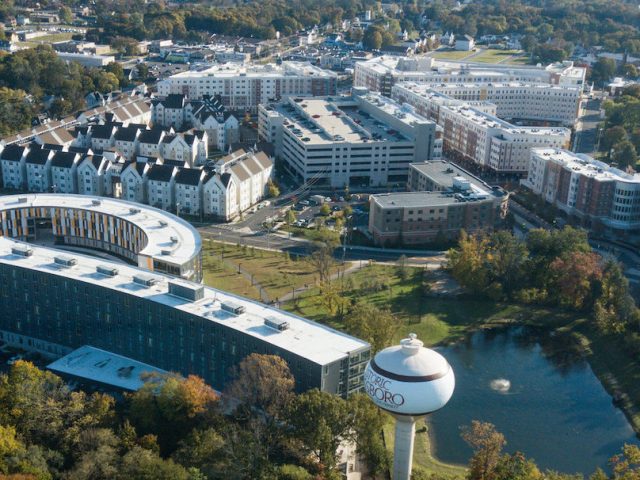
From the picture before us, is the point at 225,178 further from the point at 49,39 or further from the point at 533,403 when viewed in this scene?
the point at 49,39

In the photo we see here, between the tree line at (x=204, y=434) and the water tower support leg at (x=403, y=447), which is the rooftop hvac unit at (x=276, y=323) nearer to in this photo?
the tree line at (x=204, y=434)

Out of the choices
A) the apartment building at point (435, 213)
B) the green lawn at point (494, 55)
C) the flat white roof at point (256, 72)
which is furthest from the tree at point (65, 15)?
the apartment building at point (435, 213)

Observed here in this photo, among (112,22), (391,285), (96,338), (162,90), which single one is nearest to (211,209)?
(391,285)

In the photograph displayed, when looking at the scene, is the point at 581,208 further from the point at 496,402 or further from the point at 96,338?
the point at 96,338

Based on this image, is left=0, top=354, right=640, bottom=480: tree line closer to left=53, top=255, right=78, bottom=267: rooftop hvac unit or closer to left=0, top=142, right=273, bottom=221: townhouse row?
left=53, top=255, right=78, bottom=267: rooftop hvac unit

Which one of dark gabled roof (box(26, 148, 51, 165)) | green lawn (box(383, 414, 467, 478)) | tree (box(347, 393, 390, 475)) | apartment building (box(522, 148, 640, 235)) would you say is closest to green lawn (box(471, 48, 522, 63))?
apartment building (box(522, 148, 640, 235))

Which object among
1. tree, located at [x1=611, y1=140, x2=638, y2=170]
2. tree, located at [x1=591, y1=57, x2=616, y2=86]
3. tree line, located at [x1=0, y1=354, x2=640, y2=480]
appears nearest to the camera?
tree line, located at [x1=0, y1=354, x2=640, y2=480]

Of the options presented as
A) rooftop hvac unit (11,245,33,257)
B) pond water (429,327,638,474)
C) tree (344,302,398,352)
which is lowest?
pond water (429,327,638,474)
